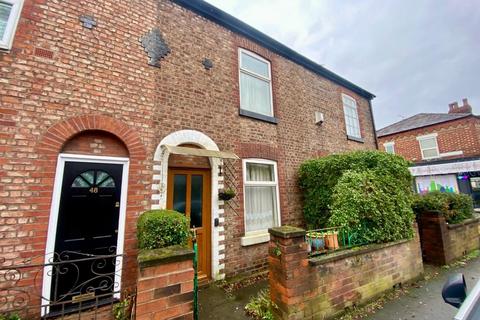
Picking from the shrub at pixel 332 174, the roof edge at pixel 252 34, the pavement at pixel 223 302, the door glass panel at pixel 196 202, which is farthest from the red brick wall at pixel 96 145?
the shrub at pixel 332 174

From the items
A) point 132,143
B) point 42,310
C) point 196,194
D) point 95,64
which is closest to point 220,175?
point 196,194

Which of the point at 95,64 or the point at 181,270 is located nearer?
the point at 181,270

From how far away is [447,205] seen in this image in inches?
239

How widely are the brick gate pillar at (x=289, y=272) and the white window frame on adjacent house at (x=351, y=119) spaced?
7.61 m

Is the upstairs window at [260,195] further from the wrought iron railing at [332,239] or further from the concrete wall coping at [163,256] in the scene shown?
the concrete wall coping at [163,256]

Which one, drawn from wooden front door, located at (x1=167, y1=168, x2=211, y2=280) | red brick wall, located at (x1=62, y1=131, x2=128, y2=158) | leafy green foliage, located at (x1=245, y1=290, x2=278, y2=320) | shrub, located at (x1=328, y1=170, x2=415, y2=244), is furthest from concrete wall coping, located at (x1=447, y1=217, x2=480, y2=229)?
red brick wall, located at (x1=62, y1=131, x2=128, y2=158)

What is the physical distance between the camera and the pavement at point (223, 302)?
11.1 ft

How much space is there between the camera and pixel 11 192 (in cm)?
313

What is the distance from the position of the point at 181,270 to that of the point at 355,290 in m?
3.01

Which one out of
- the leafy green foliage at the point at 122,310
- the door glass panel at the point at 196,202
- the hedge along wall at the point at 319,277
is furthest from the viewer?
the door glass panel at the point at 196,202

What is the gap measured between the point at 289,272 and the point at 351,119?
887 centimetres

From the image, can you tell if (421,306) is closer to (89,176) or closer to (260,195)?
(260,195)

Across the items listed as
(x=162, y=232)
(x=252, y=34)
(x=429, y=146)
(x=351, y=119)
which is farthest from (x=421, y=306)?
(x=429, y=146)

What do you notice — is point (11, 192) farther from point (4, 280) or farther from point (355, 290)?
point (355, 290)
